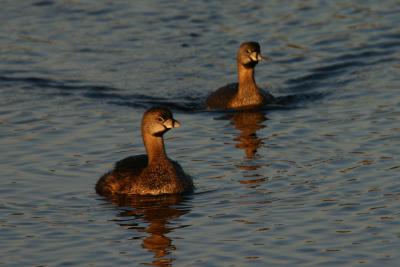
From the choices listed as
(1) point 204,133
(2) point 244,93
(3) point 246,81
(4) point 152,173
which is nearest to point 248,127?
(1) point 204,133

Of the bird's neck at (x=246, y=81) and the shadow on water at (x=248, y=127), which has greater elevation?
the bird's neck at (x=246, y=81)

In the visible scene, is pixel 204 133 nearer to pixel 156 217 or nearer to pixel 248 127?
pixel 248 127

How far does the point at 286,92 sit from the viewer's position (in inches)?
1031

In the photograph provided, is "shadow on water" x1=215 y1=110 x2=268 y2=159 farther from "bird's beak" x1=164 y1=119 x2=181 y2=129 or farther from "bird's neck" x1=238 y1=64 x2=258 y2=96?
"bird's beak" x1=164 y1=119 x2=181 y2=129

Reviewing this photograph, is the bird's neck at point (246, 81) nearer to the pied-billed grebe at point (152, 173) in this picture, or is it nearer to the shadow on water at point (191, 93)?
the shadow on water at point (191, 93)

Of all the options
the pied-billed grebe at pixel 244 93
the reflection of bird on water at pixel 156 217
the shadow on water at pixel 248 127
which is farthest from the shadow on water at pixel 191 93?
the reflection of bird on water at pixel 156 217

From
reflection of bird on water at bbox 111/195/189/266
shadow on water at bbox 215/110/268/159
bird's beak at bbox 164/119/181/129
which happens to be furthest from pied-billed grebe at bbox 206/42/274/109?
reflection of bird on water at bbox 111/195/189/266

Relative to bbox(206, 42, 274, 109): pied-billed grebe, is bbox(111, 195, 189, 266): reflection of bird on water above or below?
below

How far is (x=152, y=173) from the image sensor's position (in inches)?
745

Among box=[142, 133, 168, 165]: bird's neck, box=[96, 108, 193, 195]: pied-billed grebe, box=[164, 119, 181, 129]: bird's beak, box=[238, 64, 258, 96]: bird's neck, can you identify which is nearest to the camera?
box=[96, 108, 193, 195]: pied-billed grebe

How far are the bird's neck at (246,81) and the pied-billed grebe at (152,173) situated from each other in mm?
6303

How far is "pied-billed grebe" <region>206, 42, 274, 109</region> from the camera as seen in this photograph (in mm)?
25219

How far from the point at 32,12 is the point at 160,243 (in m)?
16.2

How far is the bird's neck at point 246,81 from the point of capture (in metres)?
25.4
